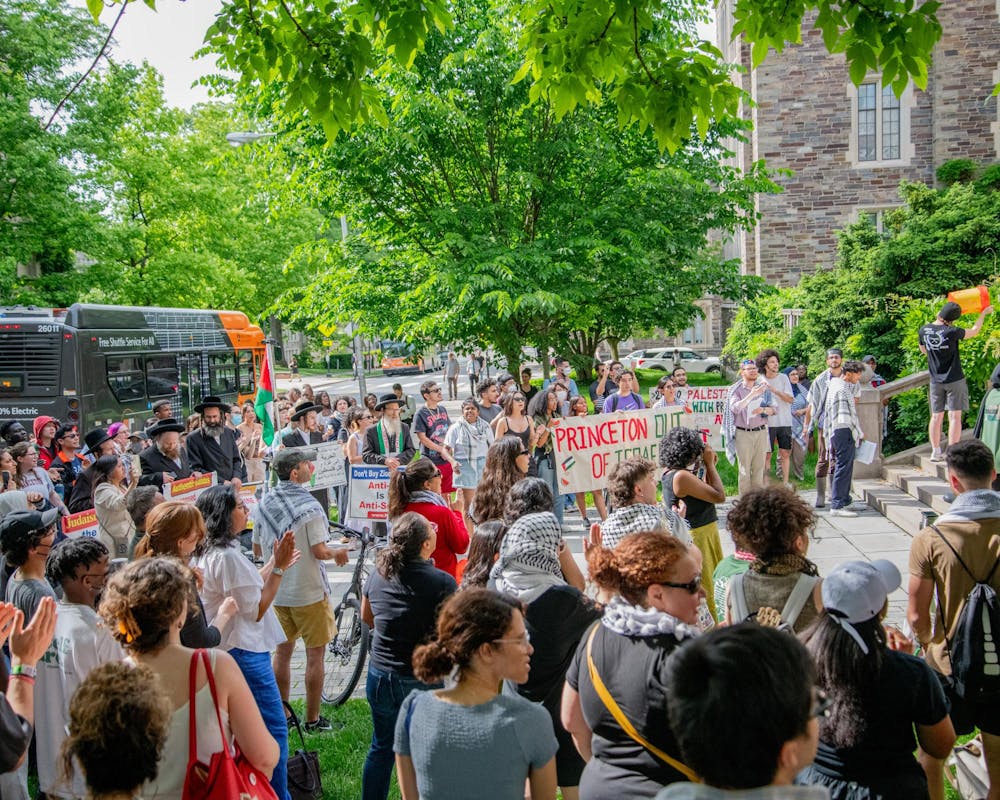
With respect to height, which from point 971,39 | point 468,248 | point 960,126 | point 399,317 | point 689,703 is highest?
point 971,39

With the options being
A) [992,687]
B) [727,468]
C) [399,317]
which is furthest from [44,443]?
[992,687]

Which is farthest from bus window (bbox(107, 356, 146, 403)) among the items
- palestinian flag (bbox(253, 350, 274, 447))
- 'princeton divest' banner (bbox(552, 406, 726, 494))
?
'princeton divest' banner (bbox(552, 406, 726, 494))

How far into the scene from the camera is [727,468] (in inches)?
580

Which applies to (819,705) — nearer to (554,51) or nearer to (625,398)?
(554,51)

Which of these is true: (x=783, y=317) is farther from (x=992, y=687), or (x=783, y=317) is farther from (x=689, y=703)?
(x=689, y=703)

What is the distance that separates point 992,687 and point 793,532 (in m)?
1.18

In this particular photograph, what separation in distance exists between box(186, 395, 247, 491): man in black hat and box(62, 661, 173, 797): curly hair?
23.9 ft

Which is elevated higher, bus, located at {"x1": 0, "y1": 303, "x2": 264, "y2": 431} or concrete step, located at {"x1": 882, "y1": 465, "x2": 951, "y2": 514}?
bus, located at {"x1": 0, "y1": 303, "x2": 264, "y2": 431}

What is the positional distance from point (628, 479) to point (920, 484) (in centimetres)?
797

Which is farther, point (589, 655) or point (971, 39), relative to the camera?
point (971, 39)

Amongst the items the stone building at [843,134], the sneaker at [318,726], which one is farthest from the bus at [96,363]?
the stone building at [843,134]

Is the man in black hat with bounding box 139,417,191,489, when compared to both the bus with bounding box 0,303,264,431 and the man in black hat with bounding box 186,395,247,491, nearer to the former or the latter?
the man in black hat with bounding box 186,395,247,491

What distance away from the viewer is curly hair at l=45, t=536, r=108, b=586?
4059 millimetres

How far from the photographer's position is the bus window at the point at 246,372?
25.5 m
